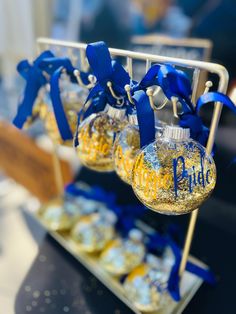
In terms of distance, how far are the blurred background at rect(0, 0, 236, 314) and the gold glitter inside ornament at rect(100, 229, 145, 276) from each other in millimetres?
140

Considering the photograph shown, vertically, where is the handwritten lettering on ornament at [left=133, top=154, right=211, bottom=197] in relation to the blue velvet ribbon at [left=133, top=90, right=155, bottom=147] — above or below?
below

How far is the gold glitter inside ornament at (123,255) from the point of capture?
1.86 feet

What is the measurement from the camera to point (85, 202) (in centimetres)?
74

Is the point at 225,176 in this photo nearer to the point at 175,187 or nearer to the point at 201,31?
the point at 175,187

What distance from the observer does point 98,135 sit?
0.48 meters

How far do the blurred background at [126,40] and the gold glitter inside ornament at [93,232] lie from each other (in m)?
0.12

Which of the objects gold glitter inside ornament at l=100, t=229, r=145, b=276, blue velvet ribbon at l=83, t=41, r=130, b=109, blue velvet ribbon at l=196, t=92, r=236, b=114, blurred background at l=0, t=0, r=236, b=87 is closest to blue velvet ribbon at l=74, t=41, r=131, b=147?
blue velvet ribbon at l=83, t=41, r=130, b=109

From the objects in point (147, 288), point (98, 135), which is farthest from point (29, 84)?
point (147, 288)

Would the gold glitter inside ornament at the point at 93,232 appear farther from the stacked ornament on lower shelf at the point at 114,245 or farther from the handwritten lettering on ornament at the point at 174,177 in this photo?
the handwritten lettering on ornament at the point at 174,177

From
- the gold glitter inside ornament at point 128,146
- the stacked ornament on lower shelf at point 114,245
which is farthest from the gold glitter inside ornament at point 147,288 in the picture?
the gold glitter inside ornament at point 128,146

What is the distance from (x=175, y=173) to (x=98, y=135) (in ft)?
0.55

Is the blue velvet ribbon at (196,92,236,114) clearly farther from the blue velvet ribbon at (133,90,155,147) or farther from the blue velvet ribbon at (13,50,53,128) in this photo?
the blue velvet ribbon at (13,50,53,128)

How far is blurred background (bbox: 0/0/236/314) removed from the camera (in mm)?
665

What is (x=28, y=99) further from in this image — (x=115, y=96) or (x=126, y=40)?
(x=126, y=40)
